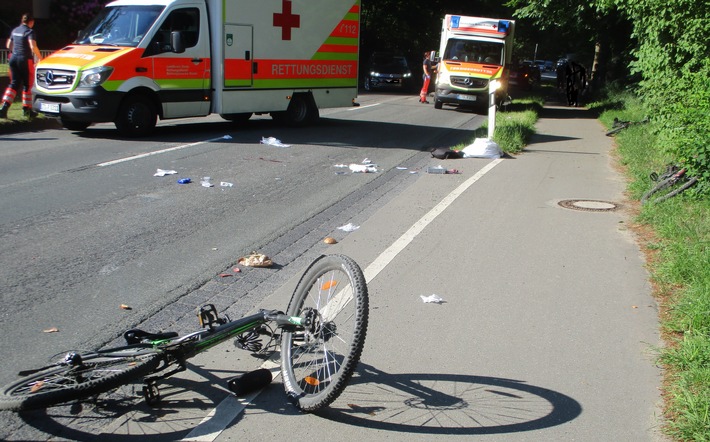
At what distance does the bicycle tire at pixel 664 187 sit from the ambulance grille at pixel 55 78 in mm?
10096

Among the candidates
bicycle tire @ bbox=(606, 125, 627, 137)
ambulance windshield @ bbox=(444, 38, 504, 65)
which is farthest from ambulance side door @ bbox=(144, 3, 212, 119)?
ambulance windshield @ bbox=(444, 38, 504, 65)

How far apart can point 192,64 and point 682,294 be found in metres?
11.6

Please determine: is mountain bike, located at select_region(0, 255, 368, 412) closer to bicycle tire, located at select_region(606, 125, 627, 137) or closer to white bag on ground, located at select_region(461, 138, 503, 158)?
white bag on ground, located at select_region(461, 138, 503, 158)

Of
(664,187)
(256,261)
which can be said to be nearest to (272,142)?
(664,187)

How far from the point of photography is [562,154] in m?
15.2

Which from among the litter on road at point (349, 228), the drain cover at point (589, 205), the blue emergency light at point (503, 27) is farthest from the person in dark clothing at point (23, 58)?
the blue emergency light at point (503, 27)

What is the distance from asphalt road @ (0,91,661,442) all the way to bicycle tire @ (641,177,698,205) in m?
0.52

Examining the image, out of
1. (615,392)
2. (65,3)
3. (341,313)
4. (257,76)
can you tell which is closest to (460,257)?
(615,392)

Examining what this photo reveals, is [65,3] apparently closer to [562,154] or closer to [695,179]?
[562,154]

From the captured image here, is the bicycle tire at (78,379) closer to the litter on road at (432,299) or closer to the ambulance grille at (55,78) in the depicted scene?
the litter on road at (432,299)

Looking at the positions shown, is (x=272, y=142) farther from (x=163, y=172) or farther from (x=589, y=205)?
(x=589, y=205)

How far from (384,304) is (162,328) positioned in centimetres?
167

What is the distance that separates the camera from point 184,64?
49.8 ft

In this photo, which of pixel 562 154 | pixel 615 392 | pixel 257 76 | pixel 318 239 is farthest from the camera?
pixel 257 76
